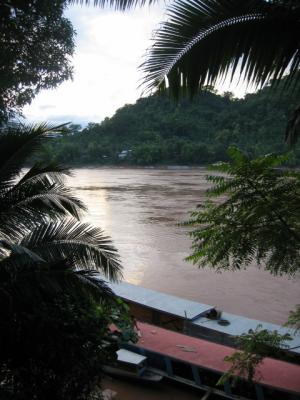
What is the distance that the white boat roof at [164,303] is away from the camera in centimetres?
914

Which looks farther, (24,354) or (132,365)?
(132,365)

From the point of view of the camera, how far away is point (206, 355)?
7176 millimetres

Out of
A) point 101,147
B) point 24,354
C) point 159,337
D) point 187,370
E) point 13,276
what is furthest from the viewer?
point 101,147

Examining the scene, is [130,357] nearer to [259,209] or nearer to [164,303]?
[164,303]

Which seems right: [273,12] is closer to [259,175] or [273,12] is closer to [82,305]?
[259,175]

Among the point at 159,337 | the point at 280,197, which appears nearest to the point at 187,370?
the point at 159,337

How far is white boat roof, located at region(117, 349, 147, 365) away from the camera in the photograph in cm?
746

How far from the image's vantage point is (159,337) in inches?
313

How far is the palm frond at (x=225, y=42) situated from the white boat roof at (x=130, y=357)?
Result: 21.2 ft

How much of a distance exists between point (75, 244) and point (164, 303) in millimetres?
6042

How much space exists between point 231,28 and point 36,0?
189 centimetres

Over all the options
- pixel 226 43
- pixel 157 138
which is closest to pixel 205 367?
pixel 226 43

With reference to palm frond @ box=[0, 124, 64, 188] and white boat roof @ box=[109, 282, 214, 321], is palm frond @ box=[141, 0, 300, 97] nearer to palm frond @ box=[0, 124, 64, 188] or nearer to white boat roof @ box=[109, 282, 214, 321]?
palm frond @ box=[0, 124, 64, 188]

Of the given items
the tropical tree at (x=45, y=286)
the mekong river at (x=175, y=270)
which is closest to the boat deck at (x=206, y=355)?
the mekong river at (x=175, y=270)
